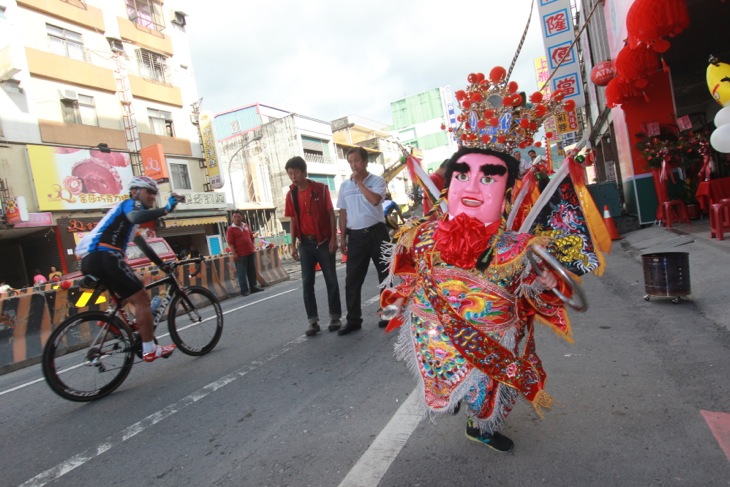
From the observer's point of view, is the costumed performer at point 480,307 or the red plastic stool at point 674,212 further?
the red plastic stool at point 674,212

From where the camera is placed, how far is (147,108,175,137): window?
21.1 metres

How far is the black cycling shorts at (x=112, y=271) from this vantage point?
353 centimetres

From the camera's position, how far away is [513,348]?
2.02m

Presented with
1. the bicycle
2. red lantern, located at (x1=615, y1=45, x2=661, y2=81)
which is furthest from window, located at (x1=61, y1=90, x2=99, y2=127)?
red lantern, located at (x1=615, y1=45, x2=661, y2=81)

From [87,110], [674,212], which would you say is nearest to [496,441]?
[674,212]

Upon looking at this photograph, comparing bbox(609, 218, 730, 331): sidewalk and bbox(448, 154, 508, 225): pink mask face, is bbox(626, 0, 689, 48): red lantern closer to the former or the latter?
bbox(609, 218, 730, 331): sidewalk

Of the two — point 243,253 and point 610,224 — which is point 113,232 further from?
point 610,224

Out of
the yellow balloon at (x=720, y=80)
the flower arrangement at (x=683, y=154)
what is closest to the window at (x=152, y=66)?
the flower arrangement at (x=683, y=154)

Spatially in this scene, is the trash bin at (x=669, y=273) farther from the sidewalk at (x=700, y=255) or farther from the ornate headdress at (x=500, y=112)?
the ornate headdress at (x=500, y=112)

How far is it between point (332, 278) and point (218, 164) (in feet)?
65.8

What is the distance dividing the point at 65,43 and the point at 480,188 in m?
21.4

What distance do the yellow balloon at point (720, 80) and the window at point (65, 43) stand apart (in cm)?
2066

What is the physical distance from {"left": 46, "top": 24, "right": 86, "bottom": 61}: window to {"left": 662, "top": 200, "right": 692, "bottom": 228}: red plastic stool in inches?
822

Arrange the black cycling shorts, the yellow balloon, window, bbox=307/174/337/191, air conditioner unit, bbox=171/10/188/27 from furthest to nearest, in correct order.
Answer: window, bbox=307/174/337/191 < air conditioner unit, bbox=171/10/188/27 < the yellow balloon < the black cycling shorts
